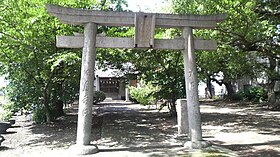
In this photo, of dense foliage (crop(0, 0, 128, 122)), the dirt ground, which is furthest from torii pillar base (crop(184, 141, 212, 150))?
dense foliage (crop(0, 0, 128, 122))

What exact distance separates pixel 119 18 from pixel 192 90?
10.1 feet

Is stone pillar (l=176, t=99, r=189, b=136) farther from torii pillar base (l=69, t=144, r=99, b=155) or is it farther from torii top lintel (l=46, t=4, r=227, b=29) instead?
torii pillar base (l=69, t=144, r=99, b=155)

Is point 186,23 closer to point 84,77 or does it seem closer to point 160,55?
point 84,77

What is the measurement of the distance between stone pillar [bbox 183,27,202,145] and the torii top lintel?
13.6 inches

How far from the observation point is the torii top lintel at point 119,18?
778 cm

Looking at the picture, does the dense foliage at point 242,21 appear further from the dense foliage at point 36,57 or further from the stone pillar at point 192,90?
the dense foliage at point 36,57

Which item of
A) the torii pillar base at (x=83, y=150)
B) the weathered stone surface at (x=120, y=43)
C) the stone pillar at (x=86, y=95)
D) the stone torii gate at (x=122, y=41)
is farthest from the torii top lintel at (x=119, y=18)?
the torii pillar base at (x=83, y=150)

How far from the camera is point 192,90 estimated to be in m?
8.37

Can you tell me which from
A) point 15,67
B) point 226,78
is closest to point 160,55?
point 15,67

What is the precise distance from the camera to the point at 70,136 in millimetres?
10648

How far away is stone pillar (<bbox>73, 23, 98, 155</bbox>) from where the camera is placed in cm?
765

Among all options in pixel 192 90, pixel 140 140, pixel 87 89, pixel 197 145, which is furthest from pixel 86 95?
pixel 197 145

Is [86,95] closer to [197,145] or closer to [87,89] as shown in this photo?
[87,89]

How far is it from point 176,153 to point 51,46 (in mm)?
7015
